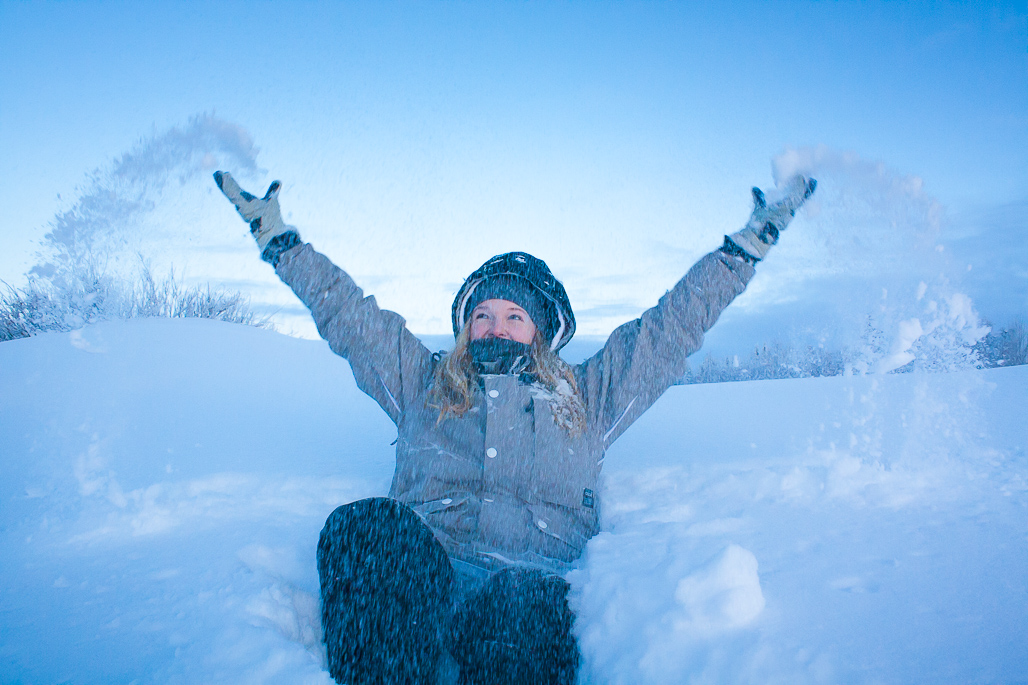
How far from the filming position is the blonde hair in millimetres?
2383

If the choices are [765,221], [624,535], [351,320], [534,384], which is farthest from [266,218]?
[765,221]

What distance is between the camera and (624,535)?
2.17 metres

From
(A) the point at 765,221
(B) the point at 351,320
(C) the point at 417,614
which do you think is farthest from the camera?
(A) the point at 765,221

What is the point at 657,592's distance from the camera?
65.0 inches

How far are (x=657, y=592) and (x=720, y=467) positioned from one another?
173cm

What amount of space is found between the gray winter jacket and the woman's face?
29 centimetres

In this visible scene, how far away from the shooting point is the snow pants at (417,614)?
1.50 m

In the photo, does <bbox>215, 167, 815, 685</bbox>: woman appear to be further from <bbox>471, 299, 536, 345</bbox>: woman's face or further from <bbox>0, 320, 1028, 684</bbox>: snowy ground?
<bbox>0, 320, 1028, 684</bbox>: snowy ground

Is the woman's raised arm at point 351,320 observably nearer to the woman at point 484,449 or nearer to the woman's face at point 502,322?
the woman at point 484,449

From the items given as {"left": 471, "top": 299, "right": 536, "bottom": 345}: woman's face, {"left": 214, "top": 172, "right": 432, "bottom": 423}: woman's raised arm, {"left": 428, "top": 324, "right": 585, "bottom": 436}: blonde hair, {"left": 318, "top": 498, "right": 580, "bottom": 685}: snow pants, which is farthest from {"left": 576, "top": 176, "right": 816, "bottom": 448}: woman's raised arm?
{"left": 318, "top": 498, "right": 580, "bottom": 685}: snow pants

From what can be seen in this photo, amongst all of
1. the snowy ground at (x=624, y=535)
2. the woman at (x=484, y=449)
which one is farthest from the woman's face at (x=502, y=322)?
the snowy ground at (x=624, y=535)

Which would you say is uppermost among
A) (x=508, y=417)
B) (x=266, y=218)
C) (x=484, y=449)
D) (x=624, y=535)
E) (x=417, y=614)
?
(x=266, y=218)

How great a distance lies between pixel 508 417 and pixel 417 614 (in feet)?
3.18

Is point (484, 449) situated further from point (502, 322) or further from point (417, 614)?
point (417, 614)
